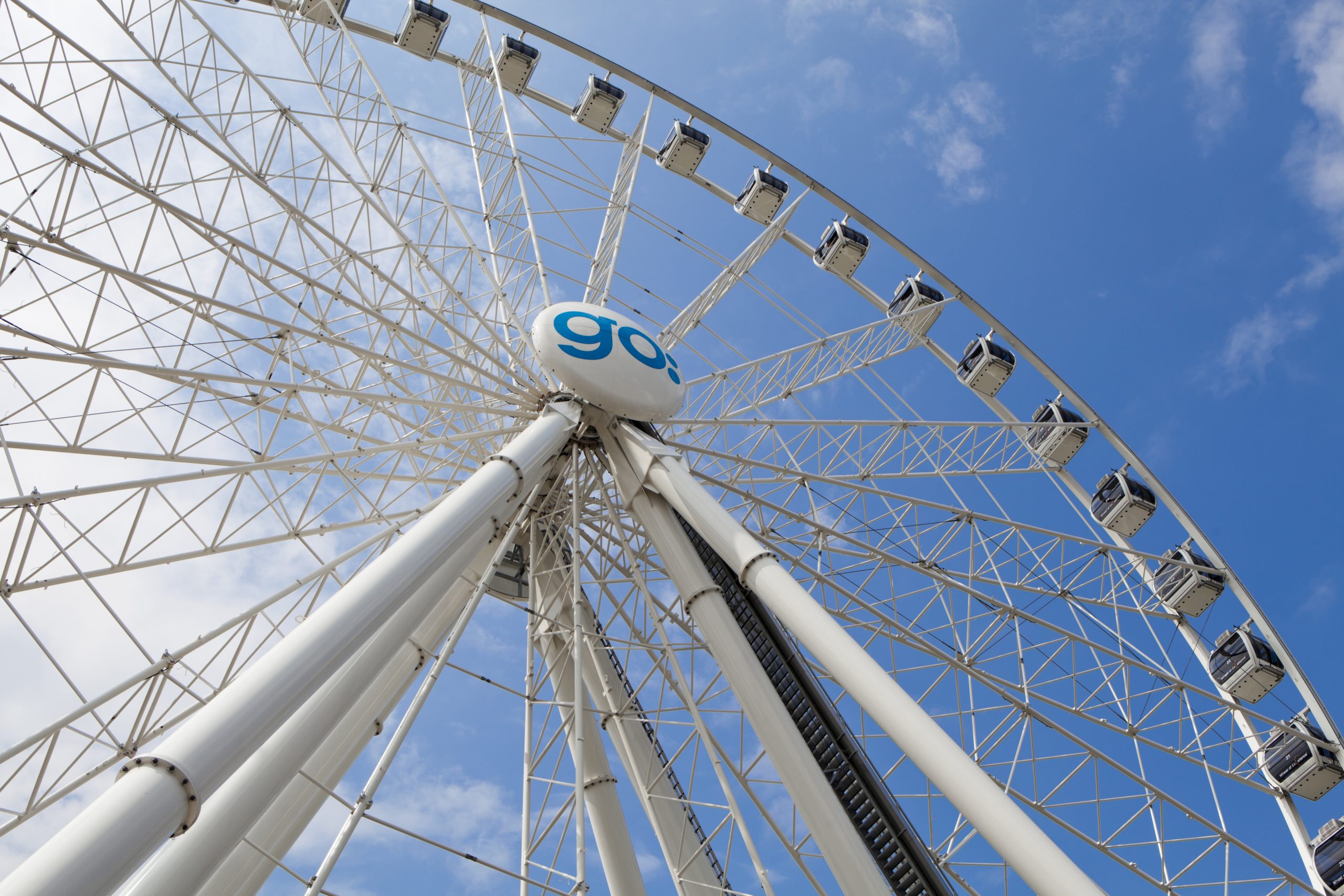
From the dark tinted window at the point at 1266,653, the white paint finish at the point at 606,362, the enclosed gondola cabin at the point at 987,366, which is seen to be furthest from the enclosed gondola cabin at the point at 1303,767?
the white paint finish at the point at 606,362

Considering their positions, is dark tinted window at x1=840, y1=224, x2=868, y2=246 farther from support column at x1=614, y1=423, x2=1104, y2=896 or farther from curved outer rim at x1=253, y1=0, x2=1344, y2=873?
support column at x1=614, y1=423, x2=1104, y2=896

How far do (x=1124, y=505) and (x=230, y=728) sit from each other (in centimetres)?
2403

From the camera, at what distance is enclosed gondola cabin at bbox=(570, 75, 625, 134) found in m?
24.6

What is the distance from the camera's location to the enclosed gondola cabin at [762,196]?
2547 cm

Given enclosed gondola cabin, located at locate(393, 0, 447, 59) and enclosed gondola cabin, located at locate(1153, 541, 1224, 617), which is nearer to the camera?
enclosed gondola cabin, located at locate(393, 0, 447, 59)

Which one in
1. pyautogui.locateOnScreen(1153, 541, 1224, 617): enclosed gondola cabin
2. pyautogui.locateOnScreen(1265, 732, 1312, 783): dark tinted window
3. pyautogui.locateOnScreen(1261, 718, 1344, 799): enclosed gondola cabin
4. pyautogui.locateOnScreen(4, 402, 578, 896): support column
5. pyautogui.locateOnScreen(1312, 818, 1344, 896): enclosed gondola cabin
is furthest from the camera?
pyautogui.locateOnScreen(1153, 541, 1224, 617): enclosed gondola cabin

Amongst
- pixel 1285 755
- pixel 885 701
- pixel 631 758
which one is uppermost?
pixel 1285 755

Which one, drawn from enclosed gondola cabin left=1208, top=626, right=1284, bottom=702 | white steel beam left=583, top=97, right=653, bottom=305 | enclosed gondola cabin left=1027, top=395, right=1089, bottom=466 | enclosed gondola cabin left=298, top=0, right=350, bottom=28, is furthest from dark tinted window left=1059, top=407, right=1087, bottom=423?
enclosed gondola cabin left=298, top=0, right=350, bottom=28

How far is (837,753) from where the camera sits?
16266 mm

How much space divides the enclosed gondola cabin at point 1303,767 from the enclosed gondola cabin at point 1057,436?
789 centimetres

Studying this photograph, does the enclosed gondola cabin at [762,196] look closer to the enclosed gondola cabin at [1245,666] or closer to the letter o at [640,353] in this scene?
the letter o at [640,353]

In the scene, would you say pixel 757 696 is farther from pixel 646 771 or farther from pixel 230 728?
pixel 230 728

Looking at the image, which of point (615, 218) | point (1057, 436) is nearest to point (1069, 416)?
point (1057, 436)

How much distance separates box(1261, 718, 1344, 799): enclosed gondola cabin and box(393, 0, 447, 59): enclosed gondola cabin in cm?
2366
